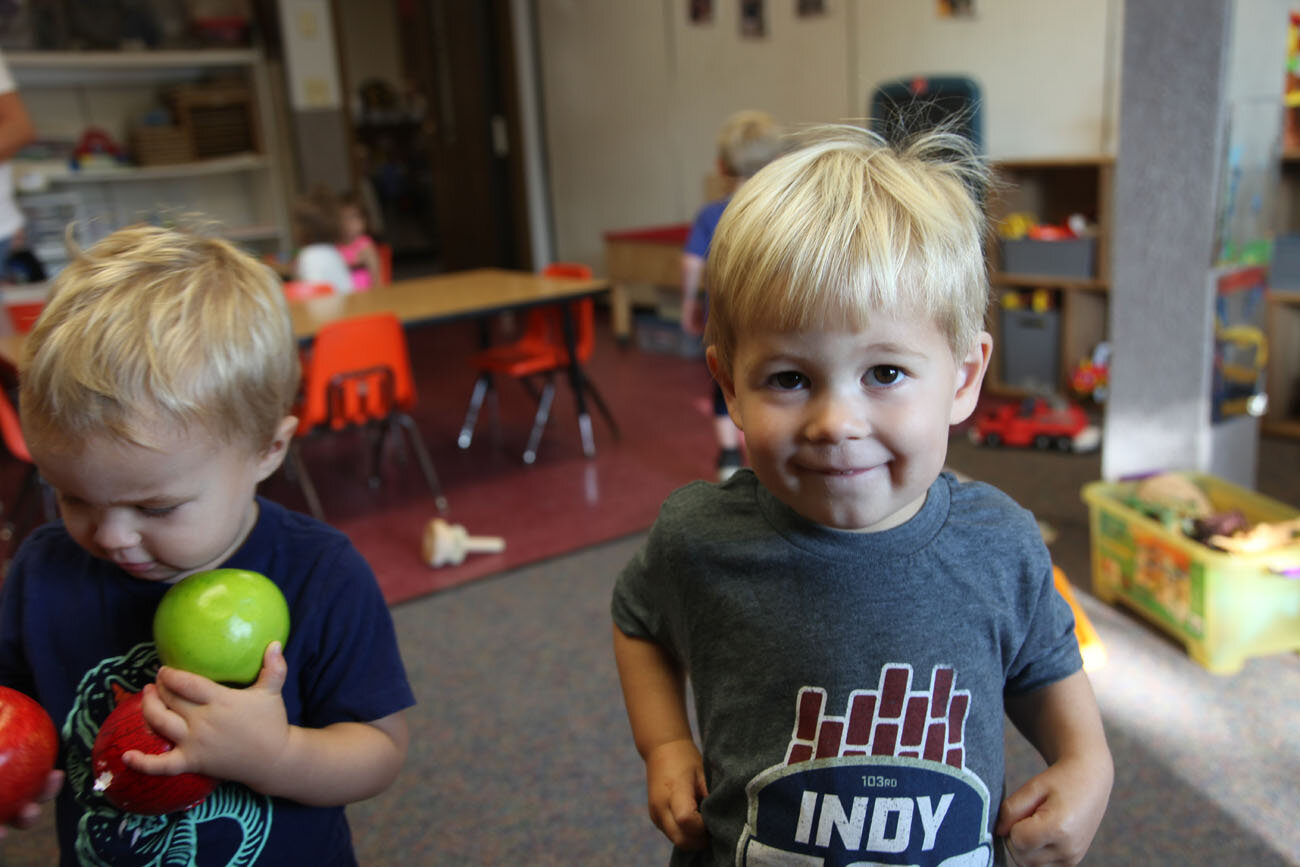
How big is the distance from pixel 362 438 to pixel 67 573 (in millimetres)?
3959

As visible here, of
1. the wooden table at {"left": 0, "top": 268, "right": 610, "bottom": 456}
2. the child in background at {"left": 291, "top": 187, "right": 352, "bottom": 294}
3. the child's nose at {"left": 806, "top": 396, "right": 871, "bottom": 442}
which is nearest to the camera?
the child's nose at {"left": 806, "top": 396, "right": 871, "bottom": 442}

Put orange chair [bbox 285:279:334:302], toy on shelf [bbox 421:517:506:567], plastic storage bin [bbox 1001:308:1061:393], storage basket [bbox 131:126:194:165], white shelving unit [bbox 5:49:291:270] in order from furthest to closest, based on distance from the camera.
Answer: storage basket [bbox 131:126:194:165] → white shelving unit [bbox 5:49:291:270] → plastic storage bin [bbox 1001:308:1061:393] → orange chair [bbox 285:279:334:302] → toy on shelf [bbox 421:517:506:567]

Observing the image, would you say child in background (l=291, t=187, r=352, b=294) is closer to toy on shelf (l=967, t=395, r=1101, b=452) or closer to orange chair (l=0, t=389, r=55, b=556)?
orange chair (l=0, t=389, r=55, b=556)

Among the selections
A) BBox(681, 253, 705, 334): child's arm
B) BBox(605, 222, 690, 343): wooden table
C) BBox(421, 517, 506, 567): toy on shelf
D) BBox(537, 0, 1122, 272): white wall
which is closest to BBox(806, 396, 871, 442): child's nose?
BBox(421, 517, 506, 567): toy on shelf

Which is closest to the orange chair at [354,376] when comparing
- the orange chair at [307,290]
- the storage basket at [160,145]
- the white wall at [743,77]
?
the orange chair at [307,290]

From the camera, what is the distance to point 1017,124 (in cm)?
469

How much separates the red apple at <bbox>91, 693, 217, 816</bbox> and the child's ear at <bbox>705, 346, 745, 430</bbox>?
0.53 m

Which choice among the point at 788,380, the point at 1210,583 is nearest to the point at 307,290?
the point at 1210,583

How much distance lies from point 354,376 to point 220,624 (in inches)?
101

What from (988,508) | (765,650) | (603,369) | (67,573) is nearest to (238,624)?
(67,573)

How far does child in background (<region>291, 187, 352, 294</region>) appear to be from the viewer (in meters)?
4.41

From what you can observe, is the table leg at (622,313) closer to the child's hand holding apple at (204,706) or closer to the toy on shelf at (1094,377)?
the toy on shelf at (1094,377)

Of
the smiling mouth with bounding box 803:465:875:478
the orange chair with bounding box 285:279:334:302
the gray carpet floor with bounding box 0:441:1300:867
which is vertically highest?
the smiling mouth with bounding box 803:465:875:478

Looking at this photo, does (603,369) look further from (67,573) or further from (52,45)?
(67,573)
